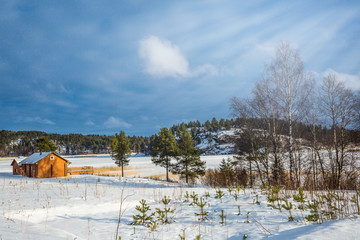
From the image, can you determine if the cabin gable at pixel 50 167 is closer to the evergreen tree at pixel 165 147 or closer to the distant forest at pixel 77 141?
the evergreen tree at pixel 165 147

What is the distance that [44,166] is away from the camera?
69.6ft

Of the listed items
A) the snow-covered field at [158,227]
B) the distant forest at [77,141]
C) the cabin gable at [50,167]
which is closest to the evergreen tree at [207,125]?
the distant forest at [77,141]

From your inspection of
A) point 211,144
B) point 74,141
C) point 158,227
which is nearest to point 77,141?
point 74,141

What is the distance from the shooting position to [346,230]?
8.26 feet

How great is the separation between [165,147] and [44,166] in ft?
46.3

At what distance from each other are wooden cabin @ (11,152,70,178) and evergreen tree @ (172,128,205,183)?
13.8 m

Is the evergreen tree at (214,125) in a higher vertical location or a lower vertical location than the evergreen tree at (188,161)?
higher

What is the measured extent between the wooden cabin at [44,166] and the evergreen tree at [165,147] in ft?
36.9

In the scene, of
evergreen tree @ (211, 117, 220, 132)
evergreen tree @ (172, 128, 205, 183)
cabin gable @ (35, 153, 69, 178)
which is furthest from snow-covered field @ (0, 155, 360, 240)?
evergreen tree @ (211, 117, 220, 132)

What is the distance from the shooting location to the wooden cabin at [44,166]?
20.8 metres

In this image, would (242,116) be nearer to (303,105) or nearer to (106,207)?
(303,105)

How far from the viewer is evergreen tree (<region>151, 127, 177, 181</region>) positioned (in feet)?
85.1

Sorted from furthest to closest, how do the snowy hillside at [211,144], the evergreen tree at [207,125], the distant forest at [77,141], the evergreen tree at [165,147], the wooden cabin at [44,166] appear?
the evergreen tree at [207,125], the distant forest at [77,141], the snowy hillside at [211,144], the evergreen tree at [165,147], the wooden cabin at [44,166]

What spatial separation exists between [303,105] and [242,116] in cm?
434
